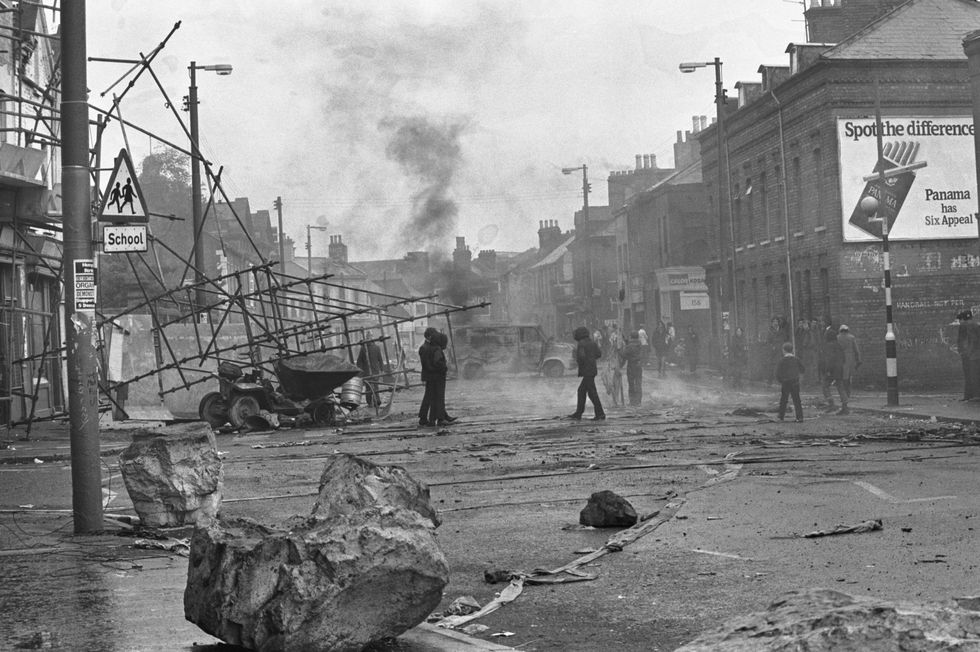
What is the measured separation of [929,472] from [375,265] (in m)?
135

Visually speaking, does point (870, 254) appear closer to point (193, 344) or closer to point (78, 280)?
point (193, 344)

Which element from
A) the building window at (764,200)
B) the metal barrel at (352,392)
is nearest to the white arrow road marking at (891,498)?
the metal barrel at (352,392)

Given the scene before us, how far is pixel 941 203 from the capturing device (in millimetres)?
34906

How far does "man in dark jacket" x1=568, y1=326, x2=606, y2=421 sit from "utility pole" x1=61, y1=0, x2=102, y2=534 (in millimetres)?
13561

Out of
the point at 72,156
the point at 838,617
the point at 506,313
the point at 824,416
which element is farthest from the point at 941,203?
the point at 506,313

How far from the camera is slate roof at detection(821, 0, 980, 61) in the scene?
35.2 meters

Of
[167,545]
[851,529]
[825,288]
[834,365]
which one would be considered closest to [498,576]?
[851,529]

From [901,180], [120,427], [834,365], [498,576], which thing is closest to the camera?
[498,576]

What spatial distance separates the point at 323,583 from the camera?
552cm

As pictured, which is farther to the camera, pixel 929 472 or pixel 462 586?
pixel 929 472

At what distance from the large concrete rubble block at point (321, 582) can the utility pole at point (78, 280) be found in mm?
4193

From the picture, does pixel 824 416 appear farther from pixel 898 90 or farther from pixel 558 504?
pixel 898 90

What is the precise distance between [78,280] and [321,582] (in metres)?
5.42

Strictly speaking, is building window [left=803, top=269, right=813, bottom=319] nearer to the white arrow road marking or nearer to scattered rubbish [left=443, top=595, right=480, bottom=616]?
the white arrow road marking
